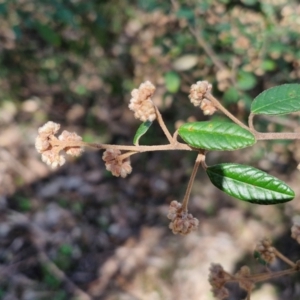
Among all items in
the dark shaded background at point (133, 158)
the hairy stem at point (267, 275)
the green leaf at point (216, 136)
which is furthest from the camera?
the dark shaded background at point (133, 158)

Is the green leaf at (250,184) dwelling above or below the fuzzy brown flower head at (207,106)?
below

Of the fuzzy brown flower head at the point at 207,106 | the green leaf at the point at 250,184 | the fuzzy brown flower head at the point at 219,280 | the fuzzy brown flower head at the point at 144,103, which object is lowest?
the fuzzy brown flower head at the point at 219,280

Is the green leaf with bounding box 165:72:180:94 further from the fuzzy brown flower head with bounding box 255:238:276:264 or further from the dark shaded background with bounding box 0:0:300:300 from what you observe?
the fuzzy brown flower head with bounding box 255:238:276:264

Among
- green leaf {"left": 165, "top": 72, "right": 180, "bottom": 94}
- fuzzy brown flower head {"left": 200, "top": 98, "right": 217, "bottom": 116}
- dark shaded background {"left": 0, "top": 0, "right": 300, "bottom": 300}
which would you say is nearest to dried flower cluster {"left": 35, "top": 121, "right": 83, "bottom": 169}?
fuzzy brown flower head {"left": 200, "top": 98, "right": 217, "bottom": 116}

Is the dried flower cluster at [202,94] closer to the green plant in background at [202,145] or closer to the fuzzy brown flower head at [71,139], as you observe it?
the green plant in background at [202,145]

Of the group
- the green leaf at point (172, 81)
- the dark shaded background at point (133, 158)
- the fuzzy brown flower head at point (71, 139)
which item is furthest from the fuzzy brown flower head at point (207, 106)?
the green leaf at point (172, 81)

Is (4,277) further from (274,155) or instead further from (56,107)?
(274,155)
